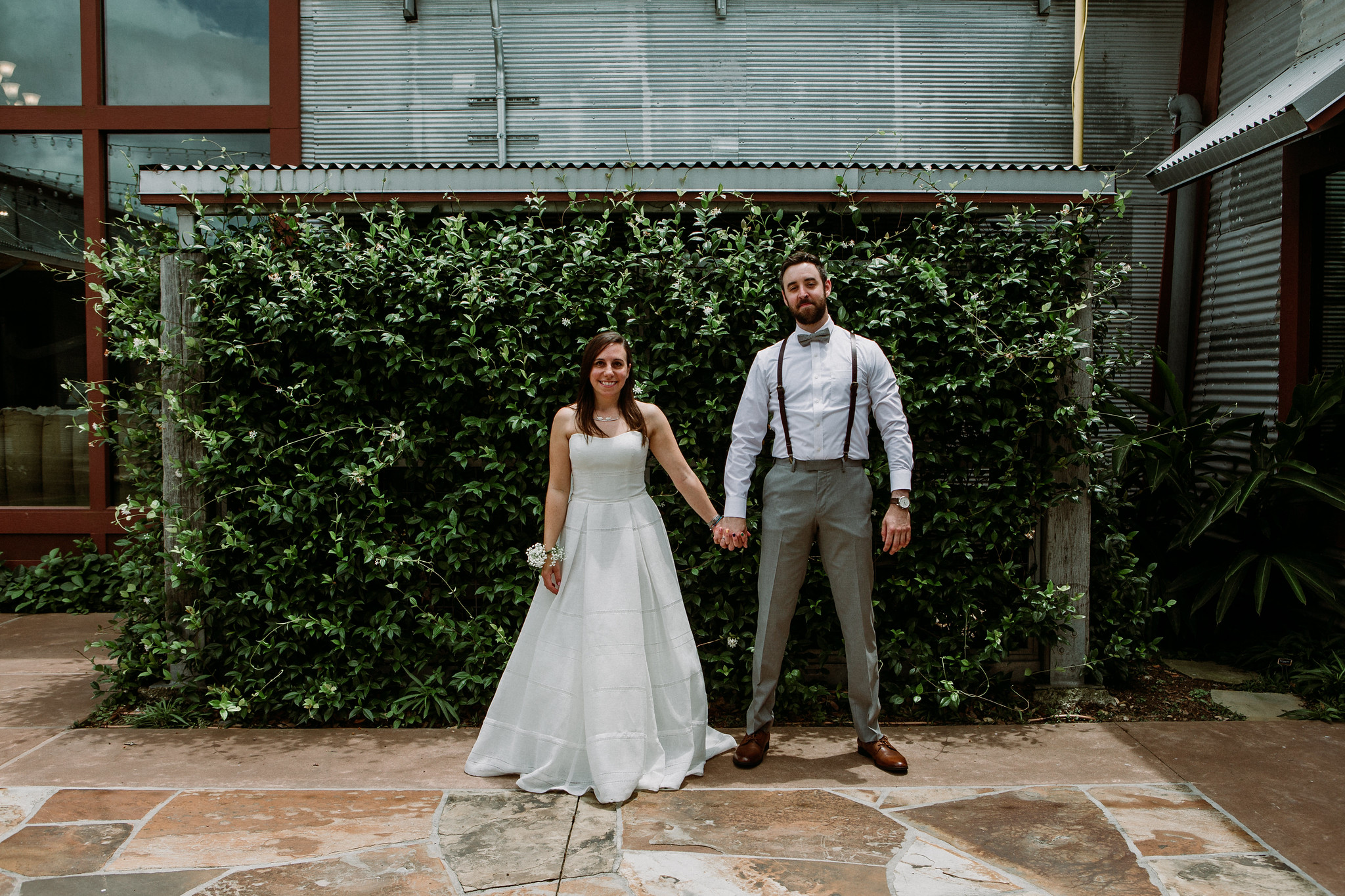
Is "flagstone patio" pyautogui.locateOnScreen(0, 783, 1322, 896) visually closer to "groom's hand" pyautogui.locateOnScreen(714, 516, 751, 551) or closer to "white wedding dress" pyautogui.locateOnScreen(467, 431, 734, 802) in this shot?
"white wedding dress" pyautogui.locateOnScreen(467, 431, 734, 802)

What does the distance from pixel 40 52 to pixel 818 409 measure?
285 inches

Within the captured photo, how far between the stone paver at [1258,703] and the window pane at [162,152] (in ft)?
24.6

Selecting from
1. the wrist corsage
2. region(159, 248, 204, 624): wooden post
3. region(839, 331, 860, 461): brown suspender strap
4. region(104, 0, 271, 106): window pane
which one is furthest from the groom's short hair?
region(104, 0, 271, 106): window pane

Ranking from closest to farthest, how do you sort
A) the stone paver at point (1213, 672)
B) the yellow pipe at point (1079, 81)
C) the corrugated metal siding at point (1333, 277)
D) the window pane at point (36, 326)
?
the stone paver at point (1213, 672) → the corrugated metal siding at point (1333, 277) → the yellow pipe at point (1079, 81) → the window pane at point (36, 326)

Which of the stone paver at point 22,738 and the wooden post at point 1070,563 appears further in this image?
the wooden post at point 1070,563

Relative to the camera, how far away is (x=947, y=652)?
14.0 ft

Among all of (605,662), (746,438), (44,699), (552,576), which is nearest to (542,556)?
(552,576)

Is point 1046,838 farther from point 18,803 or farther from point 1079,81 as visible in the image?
point 1079,81

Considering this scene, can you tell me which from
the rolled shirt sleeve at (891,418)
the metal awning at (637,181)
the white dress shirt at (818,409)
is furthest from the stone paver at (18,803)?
the rolled shirt sleeve at (891,418)

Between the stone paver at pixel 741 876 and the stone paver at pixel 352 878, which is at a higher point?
the stone paver at pixel 741 876

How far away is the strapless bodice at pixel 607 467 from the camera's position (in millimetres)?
3557

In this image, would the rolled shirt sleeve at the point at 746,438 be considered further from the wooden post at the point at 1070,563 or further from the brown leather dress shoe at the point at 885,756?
the wooden post at the point at 1070,563

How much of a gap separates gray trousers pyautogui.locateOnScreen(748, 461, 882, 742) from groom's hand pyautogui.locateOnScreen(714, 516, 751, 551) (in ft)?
0.45

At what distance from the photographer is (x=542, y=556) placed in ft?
11.9
